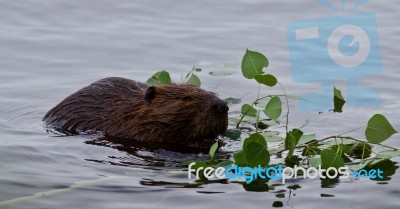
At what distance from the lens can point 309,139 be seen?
6.09 meters

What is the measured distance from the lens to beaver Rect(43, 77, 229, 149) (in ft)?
21.6

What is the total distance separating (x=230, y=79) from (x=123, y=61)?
1.17 m

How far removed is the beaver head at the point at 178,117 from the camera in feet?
21.4

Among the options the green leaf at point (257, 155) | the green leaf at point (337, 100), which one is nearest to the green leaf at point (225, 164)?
the green leaf at point (257, 155)

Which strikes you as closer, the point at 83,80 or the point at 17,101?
the point at 17,101

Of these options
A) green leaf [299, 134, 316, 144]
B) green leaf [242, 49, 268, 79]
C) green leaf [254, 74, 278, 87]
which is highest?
green leaf [242, 49, 268, 79]

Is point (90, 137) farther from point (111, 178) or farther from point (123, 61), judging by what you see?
point (123, 61)

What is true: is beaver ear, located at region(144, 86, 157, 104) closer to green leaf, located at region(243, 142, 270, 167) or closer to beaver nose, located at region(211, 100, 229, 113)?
beaver nose, located at region(211, 100, 229, 113)

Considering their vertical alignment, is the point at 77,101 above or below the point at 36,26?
below

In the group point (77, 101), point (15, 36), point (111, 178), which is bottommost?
point (111, 178)

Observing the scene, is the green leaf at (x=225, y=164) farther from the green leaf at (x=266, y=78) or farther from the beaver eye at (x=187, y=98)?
the beaver eye at (x=187, y=98)

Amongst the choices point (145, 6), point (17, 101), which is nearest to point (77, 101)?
point (17, 101)

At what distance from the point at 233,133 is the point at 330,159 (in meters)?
1.18

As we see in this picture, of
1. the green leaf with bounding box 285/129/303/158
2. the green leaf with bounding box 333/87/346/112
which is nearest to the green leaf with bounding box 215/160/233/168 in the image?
the green leaf with bounding box 285/129/303/158
